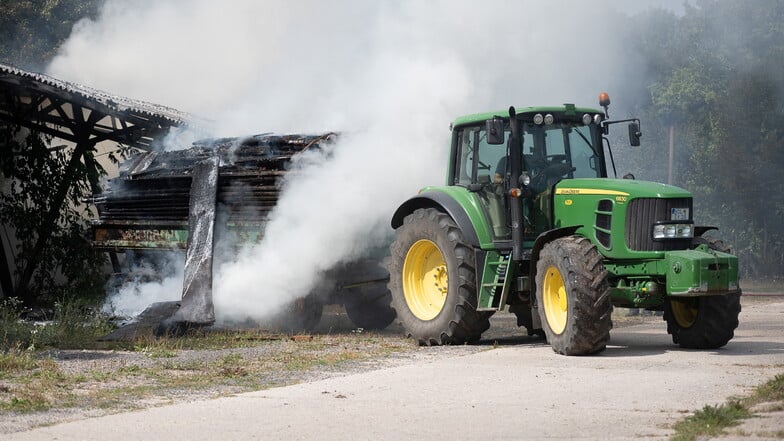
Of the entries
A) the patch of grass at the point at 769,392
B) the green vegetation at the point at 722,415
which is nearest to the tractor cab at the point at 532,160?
the patch of grass at the point at 769,392

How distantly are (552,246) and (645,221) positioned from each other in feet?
3.34

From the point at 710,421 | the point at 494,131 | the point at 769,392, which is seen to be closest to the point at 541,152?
the point at 494,131

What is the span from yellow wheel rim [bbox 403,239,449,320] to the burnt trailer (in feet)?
5.32

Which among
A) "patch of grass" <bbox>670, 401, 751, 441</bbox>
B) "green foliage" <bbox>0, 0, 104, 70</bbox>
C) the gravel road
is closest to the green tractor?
the gravel road

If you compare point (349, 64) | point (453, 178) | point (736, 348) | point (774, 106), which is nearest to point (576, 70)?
point (349, 64)

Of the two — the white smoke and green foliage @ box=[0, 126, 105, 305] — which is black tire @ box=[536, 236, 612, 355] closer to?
the white smoke

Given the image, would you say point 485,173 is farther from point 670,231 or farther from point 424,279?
point 670,231

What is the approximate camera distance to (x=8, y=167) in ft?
64.4

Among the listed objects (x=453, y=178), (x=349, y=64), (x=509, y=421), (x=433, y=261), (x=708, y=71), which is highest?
(x=708, y=71)

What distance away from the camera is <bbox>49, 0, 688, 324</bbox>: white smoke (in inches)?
597

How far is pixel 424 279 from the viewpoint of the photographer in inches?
562

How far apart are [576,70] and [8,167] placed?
9635 millimetres

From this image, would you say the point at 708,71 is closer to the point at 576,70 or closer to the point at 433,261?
the point at 576,70

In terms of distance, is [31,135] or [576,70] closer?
[576,70]
